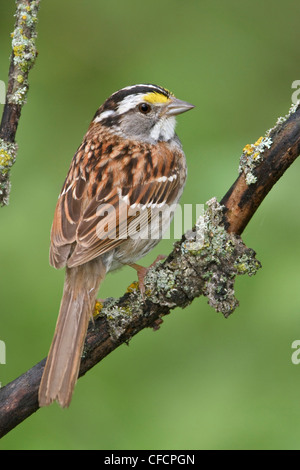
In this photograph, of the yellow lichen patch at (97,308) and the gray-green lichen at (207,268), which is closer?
the gray-green lichen at (207,268)

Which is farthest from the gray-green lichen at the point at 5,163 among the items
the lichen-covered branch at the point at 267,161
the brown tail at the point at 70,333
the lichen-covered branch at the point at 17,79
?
the lichen-covered branch at the point at 267,161

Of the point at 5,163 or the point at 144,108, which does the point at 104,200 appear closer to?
the point at 5,163

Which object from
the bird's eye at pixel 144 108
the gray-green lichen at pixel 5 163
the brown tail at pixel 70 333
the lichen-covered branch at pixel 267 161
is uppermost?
the bird's eye at pixel 144 108

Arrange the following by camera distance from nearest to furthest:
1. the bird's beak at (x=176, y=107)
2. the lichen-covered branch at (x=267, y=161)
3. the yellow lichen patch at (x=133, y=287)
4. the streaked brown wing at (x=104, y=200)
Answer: the lichen-covered branch at (x=267, y=161) < the yellow lichen patch at (x=133, y=287) < the streaked brown wing at (x=104, y=200) < the bird's beak at (x=176, y=107)

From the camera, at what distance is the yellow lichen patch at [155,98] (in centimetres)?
465

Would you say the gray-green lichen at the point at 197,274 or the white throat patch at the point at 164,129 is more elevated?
the white throat patch at the point at 164,129

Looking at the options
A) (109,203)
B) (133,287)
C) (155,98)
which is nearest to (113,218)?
(109,203)

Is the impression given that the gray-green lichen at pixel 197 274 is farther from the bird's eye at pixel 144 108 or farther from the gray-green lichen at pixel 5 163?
the bird's eye at pixel 144 108

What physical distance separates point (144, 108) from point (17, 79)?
1172 millimetres

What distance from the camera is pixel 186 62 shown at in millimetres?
4602

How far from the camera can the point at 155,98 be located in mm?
4680

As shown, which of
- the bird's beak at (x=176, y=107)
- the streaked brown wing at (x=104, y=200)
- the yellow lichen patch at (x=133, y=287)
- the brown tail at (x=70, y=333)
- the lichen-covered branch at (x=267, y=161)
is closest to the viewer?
the lichen-covered branch at (x=267, y=161)

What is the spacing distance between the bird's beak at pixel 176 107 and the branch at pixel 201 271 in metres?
0.99

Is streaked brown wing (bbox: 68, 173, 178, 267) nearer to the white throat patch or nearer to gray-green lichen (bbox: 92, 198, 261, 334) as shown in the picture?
gray-green lichen (bbox: 92, 198, 261, 334)
